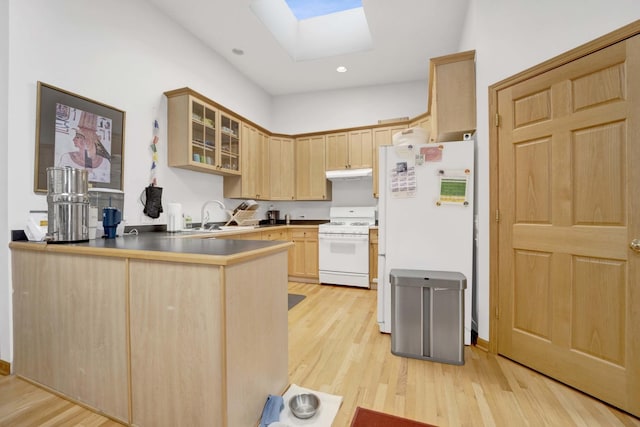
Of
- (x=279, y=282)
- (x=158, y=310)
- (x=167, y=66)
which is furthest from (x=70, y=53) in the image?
(x=279, y=282)

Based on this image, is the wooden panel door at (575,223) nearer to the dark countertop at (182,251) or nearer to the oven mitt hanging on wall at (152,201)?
the dark countertop at (182,251)

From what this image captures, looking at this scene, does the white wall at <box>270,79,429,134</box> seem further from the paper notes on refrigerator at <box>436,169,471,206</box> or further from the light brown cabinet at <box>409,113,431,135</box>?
the paper notes on refrigerator at <box>436,169,471,206</box>

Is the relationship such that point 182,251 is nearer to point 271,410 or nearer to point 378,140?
point 271,410

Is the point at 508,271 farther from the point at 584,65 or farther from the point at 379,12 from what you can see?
the point at 379,12

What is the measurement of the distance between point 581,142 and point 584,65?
18.0 inches

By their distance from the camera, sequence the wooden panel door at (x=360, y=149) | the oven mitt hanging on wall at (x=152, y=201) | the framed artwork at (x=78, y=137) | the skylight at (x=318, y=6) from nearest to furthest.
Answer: the framed artwork at (x=78, y=137), the oven mitt hanging on wall at (x=152, y=201), the skylight at (x=318, y=6), the wooden panel door at (x=360, y=149)

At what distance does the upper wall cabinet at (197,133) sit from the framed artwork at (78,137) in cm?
52

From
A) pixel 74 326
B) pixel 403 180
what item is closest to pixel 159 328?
pixel 74 326

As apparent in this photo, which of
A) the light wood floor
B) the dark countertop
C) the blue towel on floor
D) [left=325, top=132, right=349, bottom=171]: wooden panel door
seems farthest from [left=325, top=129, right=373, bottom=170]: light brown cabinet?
the blue towel on floor

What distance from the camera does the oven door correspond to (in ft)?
12.4

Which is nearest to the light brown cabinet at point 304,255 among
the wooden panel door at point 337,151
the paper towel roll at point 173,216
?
the wooden panel door at point 337,151

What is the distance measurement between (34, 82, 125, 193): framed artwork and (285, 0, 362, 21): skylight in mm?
2418

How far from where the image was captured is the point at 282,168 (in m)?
4.55

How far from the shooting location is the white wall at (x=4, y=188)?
5.75 ft
